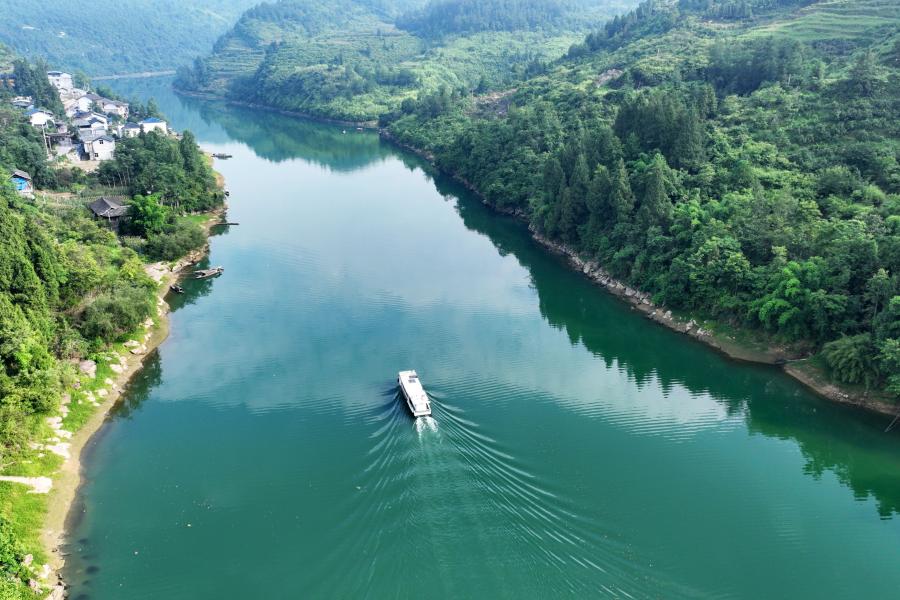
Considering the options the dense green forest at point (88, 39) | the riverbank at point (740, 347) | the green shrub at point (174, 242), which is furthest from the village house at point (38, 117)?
the dense green forest at point (88, 39)

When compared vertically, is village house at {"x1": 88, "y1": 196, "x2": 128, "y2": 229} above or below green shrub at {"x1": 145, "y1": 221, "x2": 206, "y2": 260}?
above

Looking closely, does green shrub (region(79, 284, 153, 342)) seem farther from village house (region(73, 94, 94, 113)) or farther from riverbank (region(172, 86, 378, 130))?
riverbank (region(172, 86, 378, 130))

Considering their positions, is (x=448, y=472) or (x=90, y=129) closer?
(x=448, y=472)

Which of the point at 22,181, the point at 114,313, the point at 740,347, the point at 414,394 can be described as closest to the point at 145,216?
the point at 22,181

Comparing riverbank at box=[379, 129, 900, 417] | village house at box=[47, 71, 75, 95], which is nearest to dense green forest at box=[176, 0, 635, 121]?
village house at box=[47, 71, 75, 95]

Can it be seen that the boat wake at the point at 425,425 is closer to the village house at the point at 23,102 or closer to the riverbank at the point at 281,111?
the village house at the point at 23,102

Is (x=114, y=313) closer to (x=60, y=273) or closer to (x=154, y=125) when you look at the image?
(x=60, y=273)
